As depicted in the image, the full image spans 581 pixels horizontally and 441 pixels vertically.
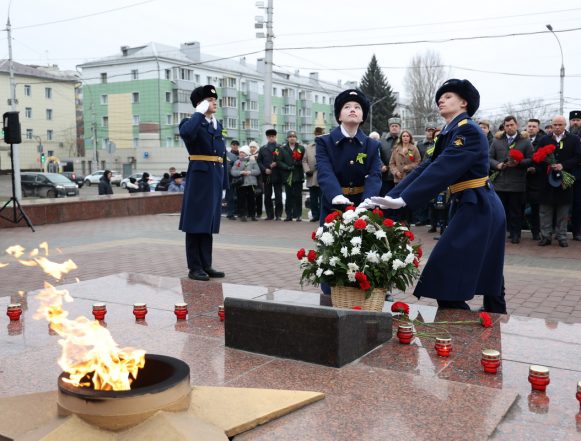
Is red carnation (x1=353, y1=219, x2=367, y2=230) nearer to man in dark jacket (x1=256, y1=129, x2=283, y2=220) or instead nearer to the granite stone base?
the granite stone base

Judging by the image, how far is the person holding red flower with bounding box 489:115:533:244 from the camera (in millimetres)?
10335

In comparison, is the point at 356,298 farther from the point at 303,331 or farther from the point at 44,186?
the point at 44,186

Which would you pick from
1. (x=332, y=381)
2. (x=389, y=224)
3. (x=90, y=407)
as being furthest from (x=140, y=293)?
(x=90, y=407)

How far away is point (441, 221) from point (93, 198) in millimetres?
8838

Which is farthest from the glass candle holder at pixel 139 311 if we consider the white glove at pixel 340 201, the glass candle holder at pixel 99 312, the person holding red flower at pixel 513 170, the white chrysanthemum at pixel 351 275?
the person holding red flower at pixel 513 170

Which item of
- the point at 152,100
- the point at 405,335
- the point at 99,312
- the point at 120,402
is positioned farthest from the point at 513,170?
the point at 152,100

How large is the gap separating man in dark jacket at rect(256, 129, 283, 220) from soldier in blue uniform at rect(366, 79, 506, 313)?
9850 mm

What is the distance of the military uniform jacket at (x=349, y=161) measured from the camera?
221 inches

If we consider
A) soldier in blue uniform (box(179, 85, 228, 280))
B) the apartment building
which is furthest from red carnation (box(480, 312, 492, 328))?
the apartment building

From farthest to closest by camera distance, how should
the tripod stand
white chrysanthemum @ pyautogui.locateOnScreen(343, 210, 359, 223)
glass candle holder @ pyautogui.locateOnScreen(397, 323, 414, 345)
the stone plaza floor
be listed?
the tripod stand < white chrysanthemum @ pyautogui.locateOnScreen(343, 210, 359, 223) < glass candle holder @ pyautogui.locateOnScreen(397, 323, 414, 345) < the stone plaza floor

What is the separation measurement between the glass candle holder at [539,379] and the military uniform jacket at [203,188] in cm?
432

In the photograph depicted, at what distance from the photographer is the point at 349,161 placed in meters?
5.62

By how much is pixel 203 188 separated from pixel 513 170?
18.7 feet

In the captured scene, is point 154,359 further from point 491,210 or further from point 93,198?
point 93,198
